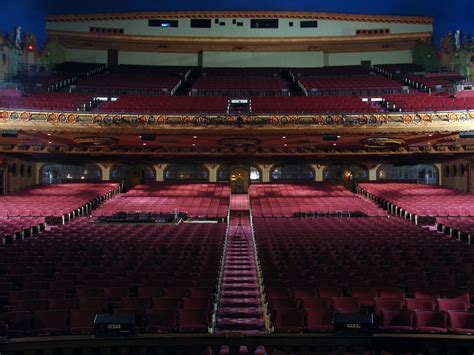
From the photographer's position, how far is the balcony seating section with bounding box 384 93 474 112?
702 inches

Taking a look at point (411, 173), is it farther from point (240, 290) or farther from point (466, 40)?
point (240, 290)

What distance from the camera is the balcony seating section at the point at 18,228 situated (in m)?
10.2

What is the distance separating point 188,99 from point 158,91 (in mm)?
3513

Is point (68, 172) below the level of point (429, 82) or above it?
below

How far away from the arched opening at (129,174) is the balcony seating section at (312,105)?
7.92 meters

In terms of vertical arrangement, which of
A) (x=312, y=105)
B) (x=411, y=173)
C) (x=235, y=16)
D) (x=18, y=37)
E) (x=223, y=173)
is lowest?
(x=223, y=173)

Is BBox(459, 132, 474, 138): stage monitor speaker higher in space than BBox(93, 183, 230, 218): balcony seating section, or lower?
higher

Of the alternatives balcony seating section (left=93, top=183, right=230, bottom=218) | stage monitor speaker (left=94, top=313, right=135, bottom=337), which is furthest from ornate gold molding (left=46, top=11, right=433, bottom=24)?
stage monitor speaker (left=94, top=313, right=135, bottom=337)

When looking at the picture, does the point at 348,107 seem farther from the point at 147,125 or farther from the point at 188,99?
the point at 147,125

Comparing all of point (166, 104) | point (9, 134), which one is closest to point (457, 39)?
point (166, 104)

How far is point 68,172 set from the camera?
24.1 metres

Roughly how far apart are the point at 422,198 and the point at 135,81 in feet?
53.8

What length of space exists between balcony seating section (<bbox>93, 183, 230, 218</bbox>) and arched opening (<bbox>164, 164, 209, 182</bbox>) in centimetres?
122

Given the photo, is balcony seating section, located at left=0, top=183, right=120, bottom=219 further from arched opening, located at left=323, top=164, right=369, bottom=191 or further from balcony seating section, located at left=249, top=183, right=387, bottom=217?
arched opening, located at left=323, top=164, right=369, bottom=191
